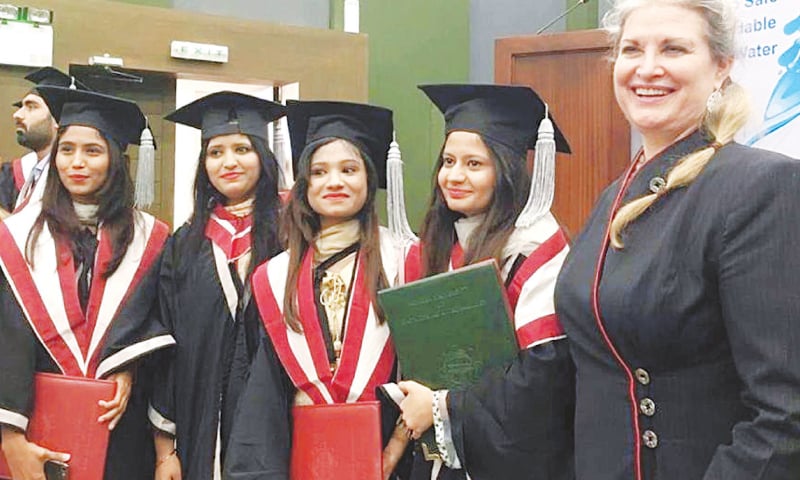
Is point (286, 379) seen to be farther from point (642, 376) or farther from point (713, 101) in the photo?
point (713, 101)

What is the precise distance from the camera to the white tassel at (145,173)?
282cm

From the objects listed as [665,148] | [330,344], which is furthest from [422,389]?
[665,148]

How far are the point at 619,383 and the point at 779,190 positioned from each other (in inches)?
15.9

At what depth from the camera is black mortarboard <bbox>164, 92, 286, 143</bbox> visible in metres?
2.74

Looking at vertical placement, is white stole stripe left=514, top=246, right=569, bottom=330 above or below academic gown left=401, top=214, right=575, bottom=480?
above

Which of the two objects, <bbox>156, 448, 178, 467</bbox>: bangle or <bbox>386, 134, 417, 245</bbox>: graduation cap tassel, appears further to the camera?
<bbox>156, 448, 178, 467</bbox>: bangle

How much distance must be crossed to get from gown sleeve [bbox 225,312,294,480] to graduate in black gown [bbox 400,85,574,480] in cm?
36

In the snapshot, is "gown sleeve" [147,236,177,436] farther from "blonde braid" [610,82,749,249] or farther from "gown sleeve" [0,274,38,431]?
"blonde braid" [610,82,749,249]

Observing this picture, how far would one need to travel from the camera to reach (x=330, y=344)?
229cm

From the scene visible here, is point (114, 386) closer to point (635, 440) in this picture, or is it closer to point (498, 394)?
point (498, 394)

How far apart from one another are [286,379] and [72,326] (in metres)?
0.72

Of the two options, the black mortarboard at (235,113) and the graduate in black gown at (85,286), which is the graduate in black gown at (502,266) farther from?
the graduate in black gown at (85,286)

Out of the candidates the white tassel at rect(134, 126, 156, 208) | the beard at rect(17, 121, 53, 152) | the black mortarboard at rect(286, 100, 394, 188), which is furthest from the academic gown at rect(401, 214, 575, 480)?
the beard at rect(17, 121, 53, 152)

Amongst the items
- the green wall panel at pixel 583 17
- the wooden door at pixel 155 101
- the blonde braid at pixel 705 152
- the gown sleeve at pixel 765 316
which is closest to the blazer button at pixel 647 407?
the gown sleeve at pixel 765 316
